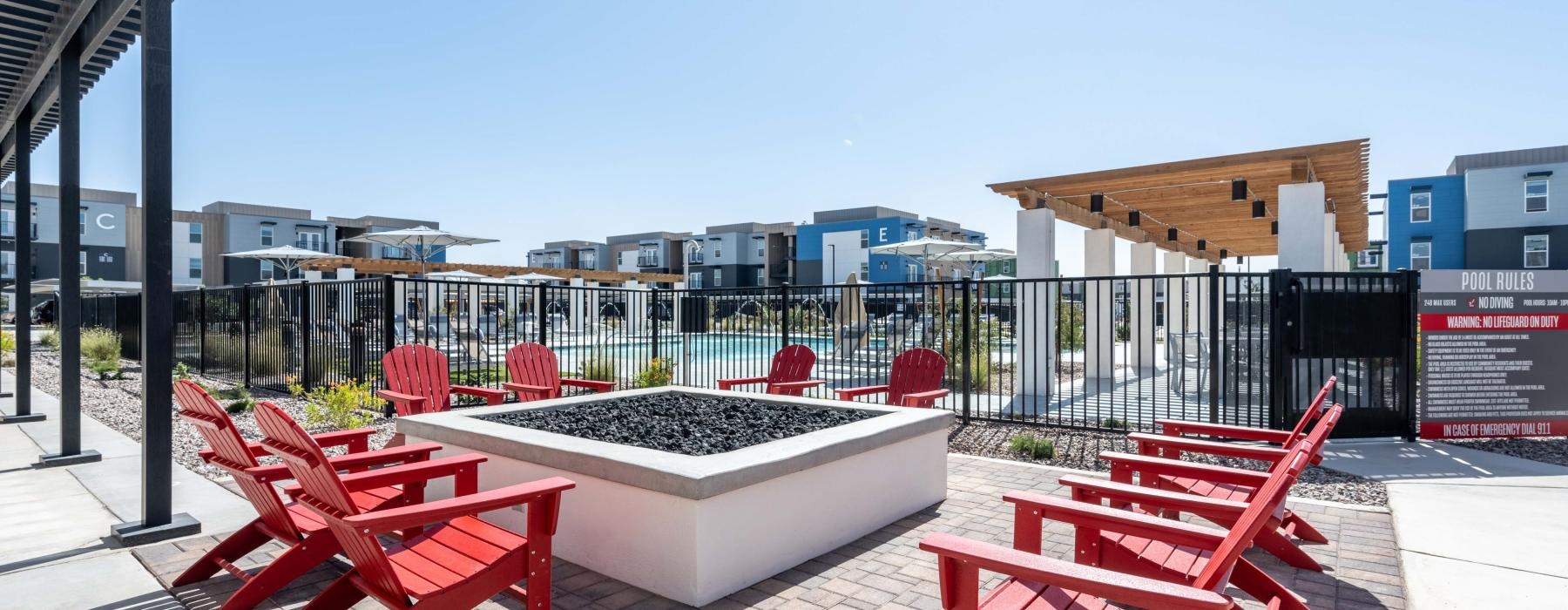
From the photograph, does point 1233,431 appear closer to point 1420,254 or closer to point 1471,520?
point 1471,520

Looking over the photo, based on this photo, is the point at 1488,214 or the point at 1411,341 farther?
the point at 1488,214

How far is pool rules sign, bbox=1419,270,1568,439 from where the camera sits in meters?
6.63

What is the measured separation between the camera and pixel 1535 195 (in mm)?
26781

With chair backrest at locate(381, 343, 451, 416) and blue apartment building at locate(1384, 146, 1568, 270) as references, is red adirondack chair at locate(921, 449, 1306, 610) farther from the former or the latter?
blue apartment building at locate(1384, 146, 1568, 270)

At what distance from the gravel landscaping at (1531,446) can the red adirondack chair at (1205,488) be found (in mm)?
4145

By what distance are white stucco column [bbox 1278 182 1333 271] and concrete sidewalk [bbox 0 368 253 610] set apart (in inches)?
394

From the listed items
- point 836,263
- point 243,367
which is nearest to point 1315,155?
point 243,367

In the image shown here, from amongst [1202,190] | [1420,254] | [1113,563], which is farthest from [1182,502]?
[1420,254]

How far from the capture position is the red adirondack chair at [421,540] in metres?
2.31

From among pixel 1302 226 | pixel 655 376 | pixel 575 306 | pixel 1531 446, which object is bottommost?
pixel 1531 446

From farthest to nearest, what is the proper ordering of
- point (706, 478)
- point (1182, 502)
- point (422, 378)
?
point (422, 378)
point (706, 478)
point (1182, 502)

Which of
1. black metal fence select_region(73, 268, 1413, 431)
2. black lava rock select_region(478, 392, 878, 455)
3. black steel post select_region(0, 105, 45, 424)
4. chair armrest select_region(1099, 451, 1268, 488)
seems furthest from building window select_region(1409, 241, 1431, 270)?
black steel post select_region(0, 105, 45, 424)

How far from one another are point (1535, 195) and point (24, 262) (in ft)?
130

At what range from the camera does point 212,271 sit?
44375 millimetres
